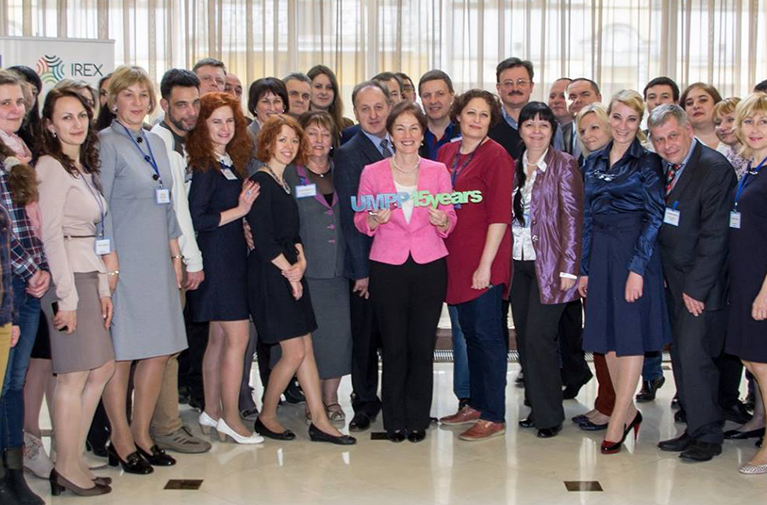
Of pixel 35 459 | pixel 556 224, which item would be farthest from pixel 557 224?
pixel 35 459

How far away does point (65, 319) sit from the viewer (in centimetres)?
357

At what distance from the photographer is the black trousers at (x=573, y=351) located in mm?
5438

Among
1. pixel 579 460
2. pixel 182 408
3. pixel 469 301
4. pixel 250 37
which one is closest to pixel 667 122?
pixel 469 301

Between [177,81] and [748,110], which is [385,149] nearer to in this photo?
[177,81]

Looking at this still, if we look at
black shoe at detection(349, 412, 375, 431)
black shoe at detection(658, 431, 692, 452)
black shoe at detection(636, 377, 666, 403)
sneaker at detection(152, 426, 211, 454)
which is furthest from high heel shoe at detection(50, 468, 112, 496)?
black shoe at detection(636, 377, 666, 403)

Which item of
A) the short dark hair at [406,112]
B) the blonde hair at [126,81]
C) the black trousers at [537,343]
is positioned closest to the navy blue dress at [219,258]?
the blonde hair at [126,81]

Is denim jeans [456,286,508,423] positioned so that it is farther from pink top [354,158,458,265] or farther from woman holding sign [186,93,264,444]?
woman holding sign [186,93,264,444]

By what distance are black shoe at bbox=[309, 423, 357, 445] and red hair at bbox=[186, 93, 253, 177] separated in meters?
1.40

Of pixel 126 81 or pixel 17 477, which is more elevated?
pixel 126 81

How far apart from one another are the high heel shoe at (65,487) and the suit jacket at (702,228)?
2.79 meters

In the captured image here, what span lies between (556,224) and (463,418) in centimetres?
120

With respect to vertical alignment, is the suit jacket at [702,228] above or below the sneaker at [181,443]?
above

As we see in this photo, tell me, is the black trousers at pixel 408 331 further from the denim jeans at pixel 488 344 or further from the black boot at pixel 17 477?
the black boot at pixel 17 477

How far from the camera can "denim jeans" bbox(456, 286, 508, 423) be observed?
464 cm
